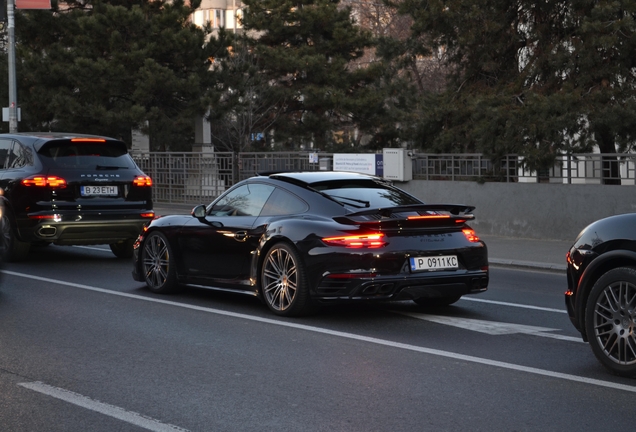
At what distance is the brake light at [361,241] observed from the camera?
348 inches

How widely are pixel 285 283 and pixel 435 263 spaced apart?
138cm

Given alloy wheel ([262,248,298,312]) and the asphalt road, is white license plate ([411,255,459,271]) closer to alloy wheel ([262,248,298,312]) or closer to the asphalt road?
the asphalt road

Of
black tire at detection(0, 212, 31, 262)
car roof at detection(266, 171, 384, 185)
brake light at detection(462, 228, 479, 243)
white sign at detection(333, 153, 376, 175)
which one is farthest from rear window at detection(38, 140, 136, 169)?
white sign at detection(333, 153, 376, 175)

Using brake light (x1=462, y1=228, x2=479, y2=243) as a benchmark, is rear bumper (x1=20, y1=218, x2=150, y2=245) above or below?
below

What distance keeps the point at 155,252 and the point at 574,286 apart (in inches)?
213

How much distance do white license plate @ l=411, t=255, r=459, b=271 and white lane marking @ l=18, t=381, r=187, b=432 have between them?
3.59 m

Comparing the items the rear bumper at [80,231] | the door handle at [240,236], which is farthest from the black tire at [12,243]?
the door handle at [240,236]

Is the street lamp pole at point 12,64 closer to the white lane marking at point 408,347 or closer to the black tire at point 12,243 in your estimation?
the black tire at point 12,243

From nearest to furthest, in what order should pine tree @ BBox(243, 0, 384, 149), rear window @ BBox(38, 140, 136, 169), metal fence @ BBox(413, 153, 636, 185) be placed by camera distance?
rear window @ BBox(38, 140, 136, 169), metal fence @ BBox(413, 153, 636, 185), pine tree @ BBox(243, 0, 384, 149)

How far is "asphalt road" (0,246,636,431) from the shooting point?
18.7 ft

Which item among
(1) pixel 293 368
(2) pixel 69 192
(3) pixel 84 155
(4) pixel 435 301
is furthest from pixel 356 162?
(1) pixel 293 368

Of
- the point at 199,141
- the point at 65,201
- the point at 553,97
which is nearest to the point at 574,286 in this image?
the point at 65,201

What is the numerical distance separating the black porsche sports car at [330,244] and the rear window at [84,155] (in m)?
4.38

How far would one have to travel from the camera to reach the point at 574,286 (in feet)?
23.5
